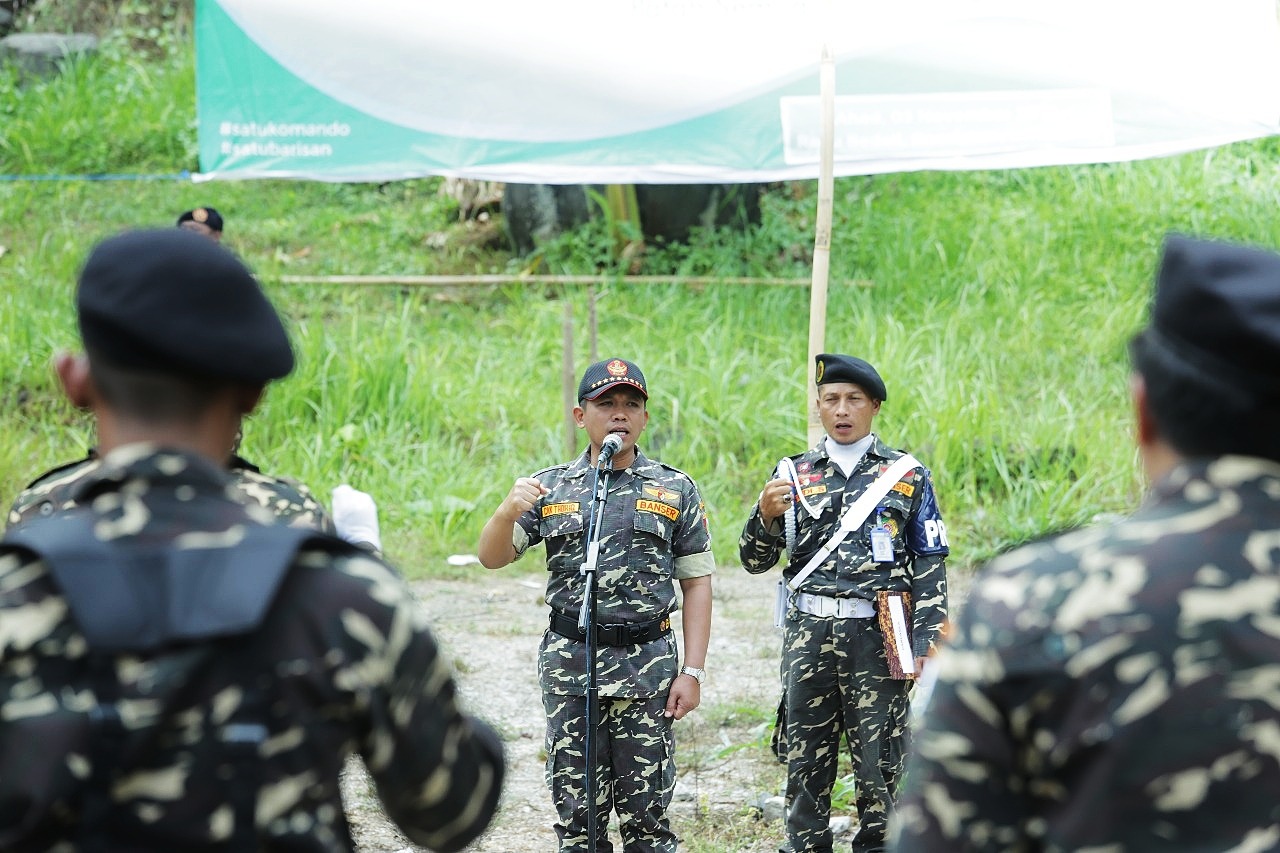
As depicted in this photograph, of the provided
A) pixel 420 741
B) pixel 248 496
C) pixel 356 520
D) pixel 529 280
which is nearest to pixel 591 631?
pixel 248 496

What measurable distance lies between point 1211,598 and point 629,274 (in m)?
10.8

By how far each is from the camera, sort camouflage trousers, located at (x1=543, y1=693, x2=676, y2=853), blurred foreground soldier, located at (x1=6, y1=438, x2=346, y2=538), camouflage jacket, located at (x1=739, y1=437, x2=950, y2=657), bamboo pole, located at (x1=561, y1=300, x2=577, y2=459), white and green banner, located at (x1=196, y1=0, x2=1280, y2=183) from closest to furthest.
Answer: blurred foreground soldier, located at (x1=6, y1=438, x2=346, y2=538) → camouflage trousers, located at (x1=543, y1=693, x2=676, y2=853) → camouflage jacket, located at (x1=739, y1=437, x2=950, y2=657) → white and green banner, located at (x1=196, y1=0, x2=1280, y2=183) → bamboo pole, located at (x1=561, y1=300, x2=577, y2=459)

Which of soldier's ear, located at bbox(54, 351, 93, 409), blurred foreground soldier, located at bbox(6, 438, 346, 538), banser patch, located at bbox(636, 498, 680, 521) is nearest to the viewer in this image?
soldier's ear, located at bbox(54, 351, 93, 409)

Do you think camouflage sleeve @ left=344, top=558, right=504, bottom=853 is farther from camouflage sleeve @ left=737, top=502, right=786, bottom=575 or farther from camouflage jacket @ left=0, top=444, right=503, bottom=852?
camouflage sleeve @ left=737, top=502, right=786, bottom=575

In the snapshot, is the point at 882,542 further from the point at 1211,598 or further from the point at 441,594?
the point at 441,594

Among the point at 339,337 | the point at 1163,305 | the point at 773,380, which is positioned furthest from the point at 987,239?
the point at 1163,305

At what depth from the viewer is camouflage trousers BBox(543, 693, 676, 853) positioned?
14.9ft

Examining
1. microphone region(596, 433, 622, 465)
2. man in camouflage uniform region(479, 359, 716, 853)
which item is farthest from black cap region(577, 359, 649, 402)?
microphone region(596, 433, 622, 465)

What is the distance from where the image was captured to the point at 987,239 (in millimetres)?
12273

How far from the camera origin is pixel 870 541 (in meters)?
4.86

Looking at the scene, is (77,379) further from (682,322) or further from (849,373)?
(682,322)

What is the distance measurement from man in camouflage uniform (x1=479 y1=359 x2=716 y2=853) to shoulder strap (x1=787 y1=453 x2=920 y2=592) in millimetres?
402

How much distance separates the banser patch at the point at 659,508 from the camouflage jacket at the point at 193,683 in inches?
111

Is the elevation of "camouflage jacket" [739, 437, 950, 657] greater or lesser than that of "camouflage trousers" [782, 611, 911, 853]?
greater
